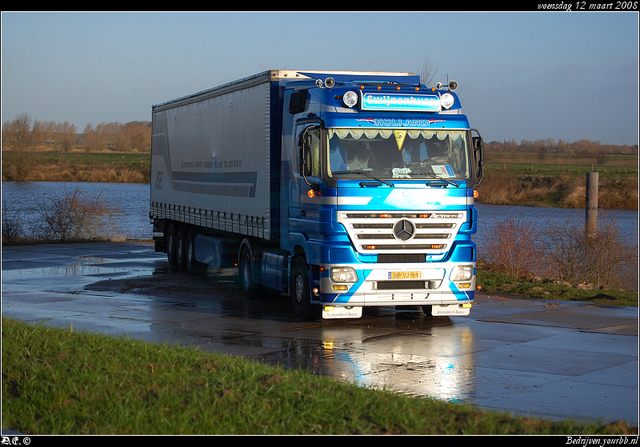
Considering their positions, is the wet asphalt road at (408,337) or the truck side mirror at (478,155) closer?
the wet asphalt road at (408,337)

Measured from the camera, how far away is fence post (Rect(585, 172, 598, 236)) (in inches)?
765

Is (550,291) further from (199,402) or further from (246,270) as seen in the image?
(199,402)

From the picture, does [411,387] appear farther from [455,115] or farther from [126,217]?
[126,217]

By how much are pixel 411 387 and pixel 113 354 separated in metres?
3.18

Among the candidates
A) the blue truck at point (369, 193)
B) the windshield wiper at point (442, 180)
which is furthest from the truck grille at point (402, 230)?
the windshield wiper at point (442, 180)

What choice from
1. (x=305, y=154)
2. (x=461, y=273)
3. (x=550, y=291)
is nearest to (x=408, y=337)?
(x=461, y=273)

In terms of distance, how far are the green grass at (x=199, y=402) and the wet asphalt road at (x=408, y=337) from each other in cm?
110

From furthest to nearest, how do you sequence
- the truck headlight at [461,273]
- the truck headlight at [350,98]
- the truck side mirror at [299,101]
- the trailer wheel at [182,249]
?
the trailer wheel at [182,249], the truck side mirror at [299,101], the truck headlight at [461,273], the truck headlight at [350,98]

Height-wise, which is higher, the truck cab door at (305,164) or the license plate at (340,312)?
the truck cab door at (305,164)

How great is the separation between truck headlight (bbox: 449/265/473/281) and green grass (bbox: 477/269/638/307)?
395 centimetres

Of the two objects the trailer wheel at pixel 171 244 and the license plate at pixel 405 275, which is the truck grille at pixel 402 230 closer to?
the license plate at pixel 405 275

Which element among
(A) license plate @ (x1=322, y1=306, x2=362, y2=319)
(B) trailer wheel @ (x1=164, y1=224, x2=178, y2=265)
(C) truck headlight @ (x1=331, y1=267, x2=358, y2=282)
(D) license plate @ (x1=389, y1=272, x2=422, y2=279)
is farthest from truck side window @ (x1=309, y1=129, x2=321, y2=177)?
(B) trailer wheel @ (x1=164, y1=224, x2=178, y2=265)

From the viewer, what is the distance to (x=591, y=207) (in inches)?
830

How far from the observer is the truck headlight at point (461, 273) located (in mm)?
11961
